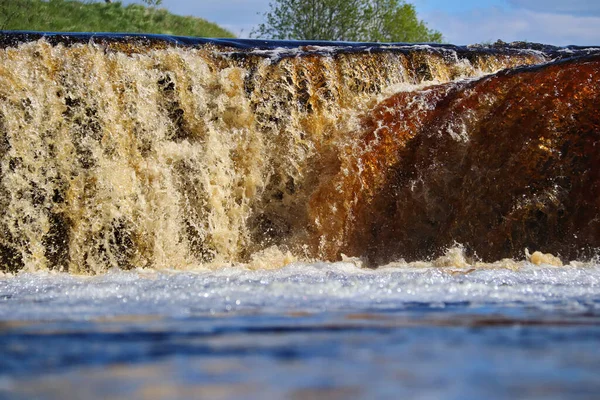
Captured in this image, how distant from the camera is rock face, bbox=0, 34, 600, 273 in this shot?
7.52 meters

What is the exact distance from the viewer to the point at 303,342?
270 cm

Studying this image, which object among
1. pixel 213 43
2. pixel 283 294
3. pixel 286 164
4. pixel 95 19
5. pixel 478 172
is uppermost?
pixel 95 19

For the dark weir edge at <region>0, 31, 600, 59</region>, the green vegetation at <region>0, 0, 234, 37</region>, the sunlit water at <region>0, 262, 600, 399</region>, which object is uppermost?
the green vegetation at <region>0, 0, 234, 37</region>

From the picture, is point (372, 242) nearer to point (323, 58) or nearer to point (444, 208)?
point (444, 208)

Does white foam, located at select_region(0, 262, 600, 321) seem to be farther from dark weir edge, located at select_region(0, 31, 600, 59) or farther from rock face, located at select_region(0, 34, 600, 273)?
dark weir edge, located at select_region(0, 31, 600, 59)

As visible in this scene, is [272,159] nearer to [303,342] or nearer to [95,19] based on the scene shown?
[303,342]

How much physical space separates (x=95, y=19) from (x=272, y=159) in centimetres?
1742

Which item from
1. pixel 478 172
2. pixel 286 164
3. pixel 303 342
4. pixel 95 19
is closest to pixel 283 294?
pixel 303 342

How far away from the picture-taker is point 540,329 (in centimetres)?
296

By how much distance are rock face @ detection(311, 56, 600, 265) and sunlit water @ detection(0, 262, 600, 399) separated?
274 centimetres

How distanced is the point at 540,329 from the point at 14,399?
1.67m

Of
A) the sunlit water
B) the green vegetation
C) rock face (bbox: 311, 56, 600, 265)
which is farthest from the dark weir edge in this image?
the green vegetation

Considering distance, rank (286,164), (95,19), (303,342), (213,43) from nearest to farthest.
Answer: (303,342) < (286,164) < (213,43) < (95,19)

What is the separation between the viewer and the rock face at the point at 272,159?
24.7ft
